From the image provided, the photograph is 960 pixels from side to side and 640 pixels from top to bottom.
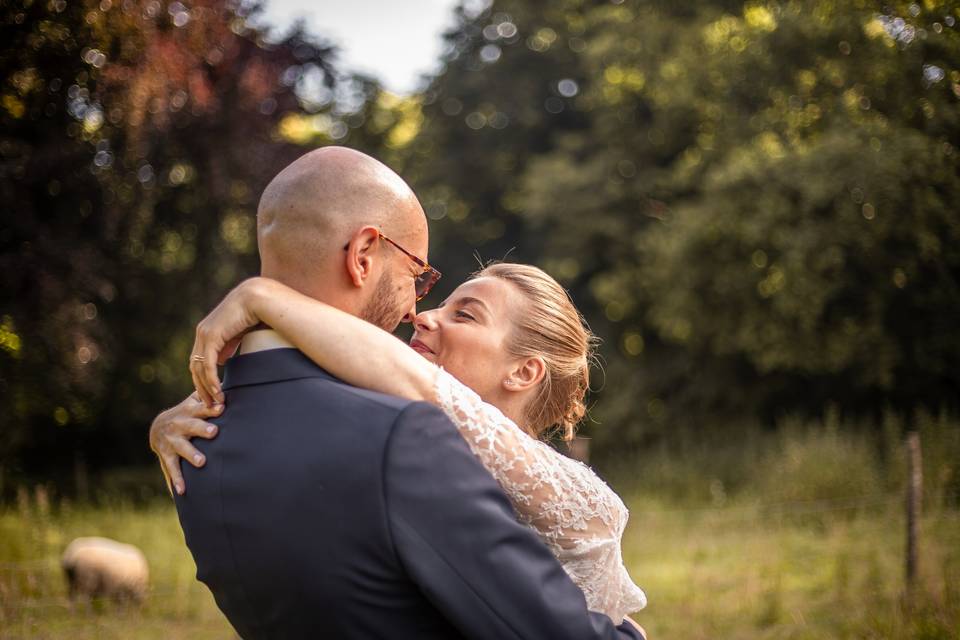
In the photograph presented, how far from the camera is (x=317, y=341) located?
1757 millimetres

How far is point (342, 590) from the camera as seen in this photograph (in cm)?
158

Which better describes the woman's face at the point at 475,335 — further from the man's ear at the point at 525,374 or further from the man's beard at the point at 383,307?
the man's beard at the point at 383,307

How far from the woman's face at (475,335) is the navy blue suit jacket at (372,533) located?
829 mm

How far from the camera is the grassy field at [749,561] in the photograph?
5598mm

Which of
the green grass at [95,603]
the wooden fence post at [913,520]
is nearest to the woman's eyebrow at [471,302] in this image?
the green grass at [95,603]

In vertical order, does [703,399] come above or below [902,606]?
below

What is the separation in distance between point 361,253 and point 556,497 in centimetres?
69

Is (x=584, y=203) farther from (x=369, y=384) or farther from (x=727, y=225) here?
(x=369, y=384)

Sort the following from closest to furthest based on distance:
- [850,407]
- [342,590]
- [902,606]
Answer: [342,590] → [902,606] → [850,407]

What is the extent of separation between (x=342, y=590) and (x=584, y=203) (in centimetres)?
1829

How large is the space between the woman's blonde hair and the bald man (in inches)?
36.1

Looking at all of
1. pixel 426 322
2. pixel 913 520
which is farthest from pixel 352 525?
pixel 913 520

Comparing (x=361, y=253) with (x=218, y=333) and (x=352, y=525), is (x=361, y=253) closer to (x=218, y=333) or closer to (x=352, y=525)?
(x=218, y=333)

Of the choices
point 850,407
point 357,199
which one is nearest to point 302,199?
point 357,199
